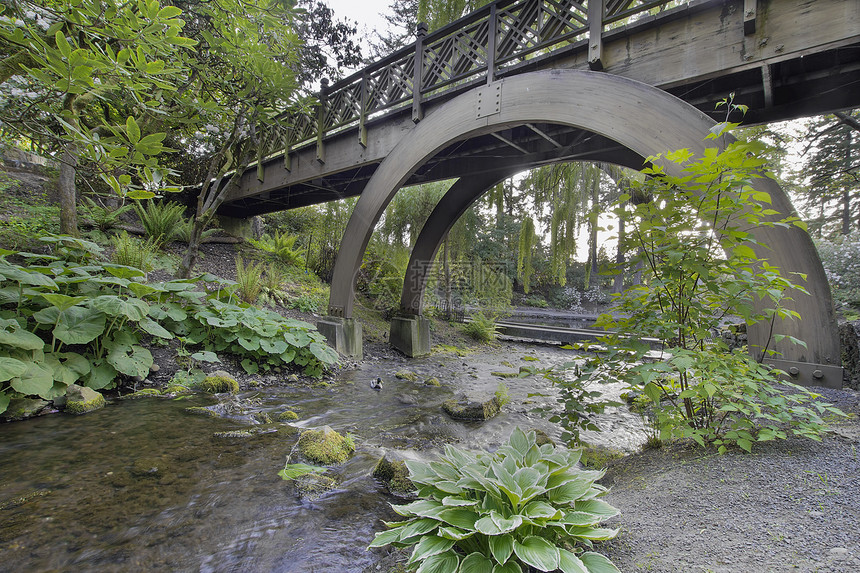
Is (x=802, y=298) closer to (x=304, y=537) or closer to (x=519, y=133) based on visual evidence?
(x=304, y=537)

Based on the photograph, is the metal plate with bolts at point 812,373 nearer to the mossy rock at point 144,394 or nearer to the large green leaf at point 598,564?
the large green leaf at point 598,564

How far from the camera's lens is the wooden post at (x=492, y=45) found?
A: 166 inches

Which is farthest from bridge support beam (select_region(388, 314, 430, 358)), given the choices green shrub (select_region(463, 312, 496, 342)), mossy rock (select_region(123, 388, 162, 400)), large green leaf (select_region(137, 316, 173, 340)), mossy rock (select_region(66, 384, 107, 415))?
mossy rock (select_region(66, 384, 107, 415))

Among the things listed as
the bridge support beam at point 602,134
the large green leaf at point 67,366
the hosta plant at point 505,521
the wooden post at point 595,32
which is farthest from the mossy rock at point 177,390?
the wooden post at point 595,32

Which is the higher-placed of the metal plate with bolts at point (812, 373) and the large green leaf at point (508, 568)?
the metal plate with bolts at point (812, 373)

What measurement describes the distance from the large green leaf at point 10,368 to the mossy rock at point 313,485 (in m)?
1.88

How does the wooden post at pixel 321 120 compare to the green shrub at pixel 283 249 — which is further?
the green shrub at pixel 283 249

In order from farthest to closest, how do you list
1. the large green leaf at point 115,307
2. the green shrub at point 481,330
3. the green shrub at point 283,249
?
1. the green shrub at point 283,249
2. the green shrub at point 481,330
3. the large green leaf at point 115,307

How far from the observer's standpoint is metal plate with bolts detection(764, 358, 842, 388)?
235 cm

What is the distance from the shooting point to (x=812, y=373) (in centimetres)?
240

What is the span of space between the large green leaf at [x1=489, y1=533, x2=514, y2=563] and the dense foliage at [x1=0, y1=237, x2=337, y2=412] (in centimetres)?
298

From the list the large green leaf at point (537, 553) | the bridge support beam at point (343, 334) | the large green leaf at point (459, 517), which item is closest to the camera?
the large green leaf at point (537, 553)

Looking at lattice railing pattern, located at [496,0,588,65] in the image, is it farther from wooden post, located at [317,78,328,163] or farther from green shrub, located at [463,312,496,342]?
green shrub, located at [463,312,496,342]

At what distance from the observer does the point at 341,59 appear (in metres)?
7.52
